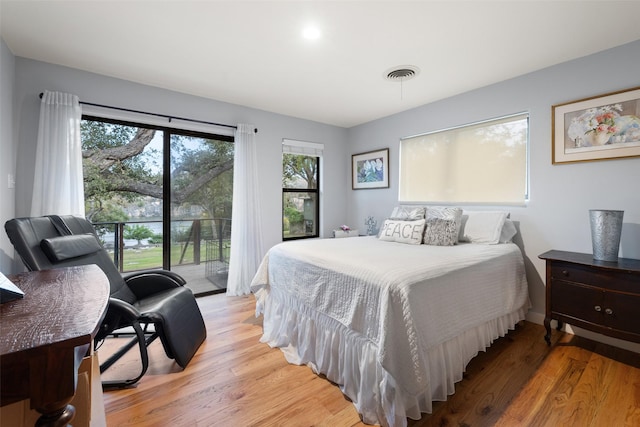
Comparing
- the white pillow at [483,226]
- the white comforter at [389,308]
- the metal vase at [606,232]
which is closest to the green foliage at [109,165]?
the white comforter at [389,308]

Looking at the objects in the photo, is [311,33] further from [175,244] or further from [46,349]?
[175,244]

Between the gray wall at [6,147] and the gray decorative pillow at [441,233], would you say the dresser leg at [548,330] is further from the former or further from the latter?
the gray wall at [6,147]

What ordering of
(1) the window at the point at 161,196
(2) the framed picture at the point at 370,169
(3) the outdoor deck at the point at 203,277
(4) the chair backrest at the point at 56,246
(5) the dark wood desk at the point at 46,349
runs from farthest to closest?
1. (2) the framed picture at the point at 370,169
2. (3) the outdoor deck at the point at 203,277
3. (1) the window at the point at 161,196
4. (4) the chair backrest at the point at 56,246
5. (5) the dark wood desk at the point at 46,349

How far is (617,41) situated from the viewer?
215 centimetres

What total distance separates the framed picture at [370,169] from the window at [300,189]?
61 centimetres

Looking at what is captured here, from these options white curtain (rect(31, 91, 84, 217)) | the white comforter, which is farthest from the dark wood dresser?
white curtain (rect(31, 91, 84, 217))

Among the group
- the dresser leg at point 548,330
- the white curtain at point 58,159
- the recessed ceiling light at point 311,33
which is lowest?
the dresser leg at point 548,330

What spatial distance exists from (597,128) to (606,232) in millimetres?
893

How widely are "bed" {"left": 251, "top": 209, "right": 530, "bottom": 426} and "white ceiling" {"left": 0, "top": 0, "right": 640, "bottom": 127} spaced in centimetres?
165

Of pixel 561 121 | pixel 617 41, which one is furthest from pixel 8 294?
pixel 617 41

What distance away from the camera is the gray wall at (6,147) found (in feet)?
6.81

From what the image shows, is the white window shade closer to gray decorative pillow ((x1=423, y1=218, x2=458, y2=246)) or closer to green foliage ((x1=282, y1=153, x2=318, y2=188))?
green foliage ((x1=282, y1=153, x2=318, y2=188))

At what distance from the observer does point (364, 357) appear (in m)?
1.60

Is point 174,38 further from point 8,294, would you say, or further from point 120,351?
point 120,351
